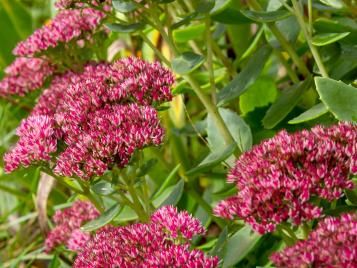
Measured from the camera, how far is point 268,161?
5.70 ft

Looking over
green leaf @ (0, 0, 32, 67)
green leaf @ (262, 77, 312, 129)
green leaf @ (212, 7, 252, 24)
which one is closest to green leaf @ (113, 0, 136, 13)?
green leaf @ (212, 7, 252, 24)

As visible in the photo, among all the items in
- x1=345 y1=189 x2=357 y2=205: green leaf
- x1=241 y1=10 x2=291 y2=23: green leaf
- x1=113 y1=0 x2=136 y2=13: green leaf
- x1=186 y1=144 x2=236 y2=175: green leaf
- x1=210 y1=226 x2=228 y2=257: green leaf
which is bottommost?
x1=345 y1=189 x2=357 y2=205: green leaf

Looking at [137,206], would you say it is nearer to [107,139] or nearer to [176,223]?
[107,139]

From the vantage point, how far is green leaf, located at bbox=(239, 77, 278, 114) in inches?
115

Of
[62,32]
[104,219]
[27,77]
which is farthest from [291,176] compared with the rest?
[27,77]

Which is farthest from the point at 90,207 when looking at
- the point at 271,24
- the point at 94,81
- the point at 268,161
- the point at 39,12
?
Answer: the point at 39,12

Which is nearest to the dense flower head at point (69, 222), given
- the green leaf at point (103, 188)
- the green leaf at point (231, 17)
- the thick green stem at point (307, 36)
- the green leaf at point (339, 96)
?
the green leaf at point (103, 188)

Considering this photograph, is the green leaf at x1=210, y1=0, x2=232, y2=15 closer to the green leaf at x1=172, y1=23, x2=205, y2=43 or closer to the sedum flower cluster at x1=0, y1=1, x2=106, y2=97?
the green leaf at x1=172, y1=23, x2=205, y2=43

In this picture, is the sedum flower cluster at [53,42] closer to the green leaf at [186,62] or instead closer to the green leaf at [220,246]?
the green leaf at [186,62]

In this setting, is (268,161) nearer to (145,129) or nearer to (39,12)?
(145,129)

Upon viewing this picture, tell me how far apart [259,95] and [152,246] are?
1.35m

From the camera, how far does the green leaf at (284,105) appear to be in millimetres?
2463

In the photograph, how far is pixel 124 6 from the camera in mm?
2324

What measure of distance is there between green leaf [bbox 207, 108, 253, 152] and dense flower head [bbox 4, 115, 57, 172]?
0.53 m
